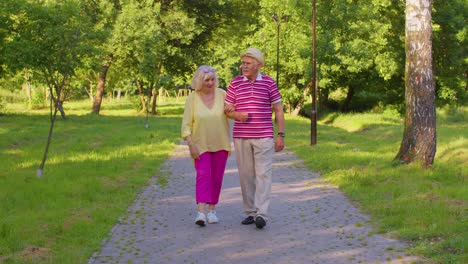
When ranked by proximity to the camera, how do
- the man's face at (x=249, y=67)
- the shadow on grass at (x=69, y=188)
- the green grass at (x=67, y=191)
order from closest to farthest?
the green grass at (x=67, y=191)
the shadow on grass at (x=69, y=188)
the man's face at (x=249, y=67)

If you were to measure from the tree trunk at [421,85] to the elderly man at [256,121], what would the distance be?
5.34 metres

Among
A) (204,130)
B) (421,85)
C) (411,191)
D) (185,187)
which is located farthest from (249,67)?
(421,85)

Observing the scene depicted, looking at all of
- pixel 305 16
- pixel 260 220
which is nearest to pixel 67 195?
pixel 260 220

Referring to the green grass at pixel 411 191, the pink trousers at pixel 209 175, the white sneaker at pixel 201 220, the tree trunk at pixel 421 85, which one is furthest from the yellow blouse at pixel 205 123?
the tree trunk at pixel 421 85

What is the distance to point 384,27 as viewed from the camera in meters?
34.9

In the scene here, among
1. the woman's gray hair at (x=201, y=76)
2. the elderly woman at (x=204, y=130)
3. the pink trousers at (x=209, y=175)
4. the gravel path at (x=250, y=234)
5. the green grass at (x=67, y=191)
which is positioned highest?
the woman's gray hair at (x=201, y=76)

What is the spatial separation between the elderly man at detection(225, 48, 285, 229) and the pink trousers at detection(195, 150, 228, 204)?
0.28 m

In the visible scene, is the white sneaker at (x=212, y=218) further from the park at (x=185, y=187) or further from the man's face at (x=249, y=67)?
the man's face at (x=249, y=67)

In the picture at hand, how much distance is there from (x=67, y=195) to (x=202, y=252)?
13.4ft

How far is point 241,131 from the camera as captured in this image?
23.3 ft

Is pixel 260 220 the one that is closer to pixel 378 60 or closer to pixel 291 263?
pixel 291 263

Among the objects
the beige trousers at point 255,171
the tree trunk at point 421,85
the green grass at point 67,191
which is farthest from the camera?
the tree trunk at point 421,85

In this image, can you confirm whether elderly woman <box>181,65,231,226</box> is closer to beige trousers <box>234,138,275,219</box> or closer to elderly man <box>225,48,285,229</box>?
elderly man <box>225,48,285,229</box>

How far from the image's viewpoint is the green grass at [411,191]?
6.30m
